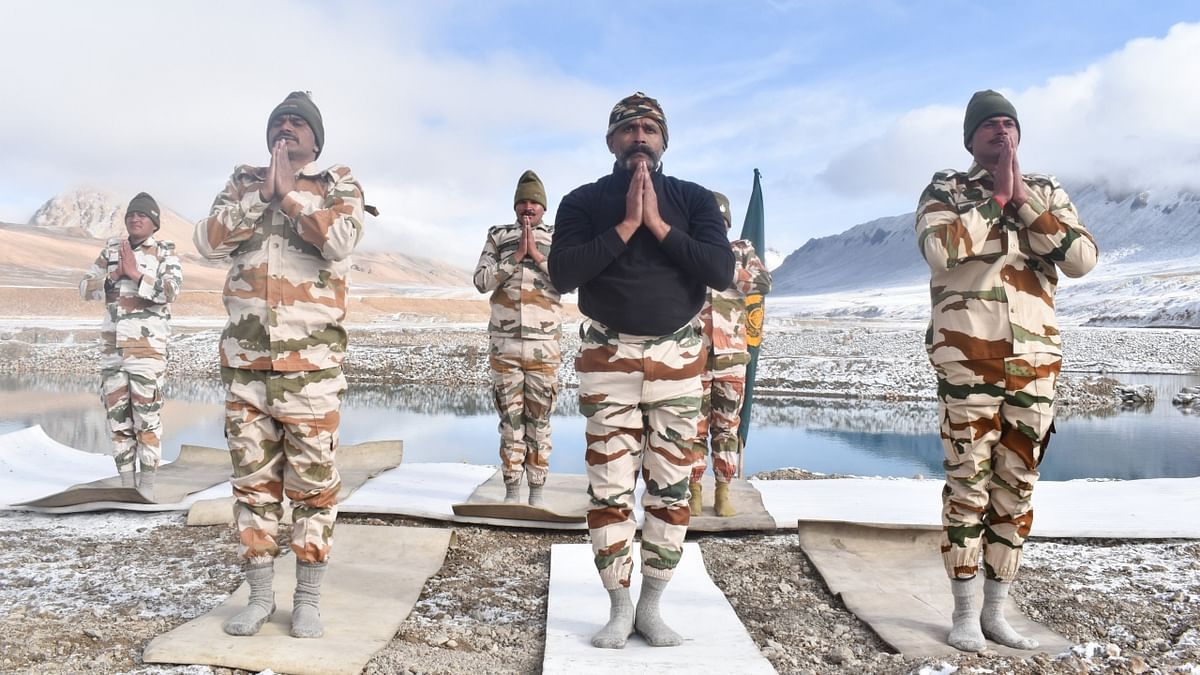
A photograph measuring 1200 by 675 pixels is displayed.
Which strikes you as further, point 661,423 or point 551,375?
point 551,375

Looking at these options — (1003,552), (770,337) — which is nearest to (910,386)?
(770,337)

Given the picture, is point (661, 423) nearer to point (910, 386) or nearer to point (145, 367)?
point (145, 367)

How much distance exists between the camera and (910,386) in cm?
1931

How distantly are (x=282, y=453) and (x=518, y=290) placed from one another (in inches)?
99.9

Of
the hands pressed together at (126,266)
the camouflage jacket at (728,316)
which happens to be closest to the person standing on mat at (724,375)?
the camouflage jacket at (728,316)

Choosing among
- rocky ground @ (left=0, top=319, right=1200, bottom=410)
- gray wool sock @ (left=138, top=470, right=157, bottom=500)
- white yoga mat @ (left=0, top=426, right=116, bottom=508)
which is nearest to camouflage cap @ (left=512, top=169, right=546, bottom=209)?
gray wool sock @ (left=138, top=470, right=157, bottom=500)

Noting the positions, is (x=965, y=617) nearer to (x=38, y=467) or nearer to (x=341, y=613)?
(x=341, y=613)

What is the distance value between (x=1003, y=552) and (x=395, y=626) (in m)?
2.43

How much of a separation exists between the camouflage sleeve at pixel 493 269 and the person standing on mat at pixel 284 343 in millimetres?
2340

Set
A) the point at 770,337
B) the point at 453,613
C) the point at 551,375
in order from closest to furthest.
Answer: the point at 453,613 < the point at 551,375 < the point at 770,337

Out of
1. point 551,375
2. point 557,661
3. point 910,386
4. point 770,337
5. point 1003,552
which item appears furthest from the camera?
point 770,337

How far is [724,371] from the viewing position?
5.36m

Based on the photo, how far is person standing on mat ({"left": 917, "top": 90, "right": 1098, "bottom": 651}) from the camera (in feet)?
9.84

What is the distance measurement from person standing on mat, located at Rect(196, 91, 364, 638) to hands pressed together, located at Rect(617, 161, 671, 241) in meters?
1.04
